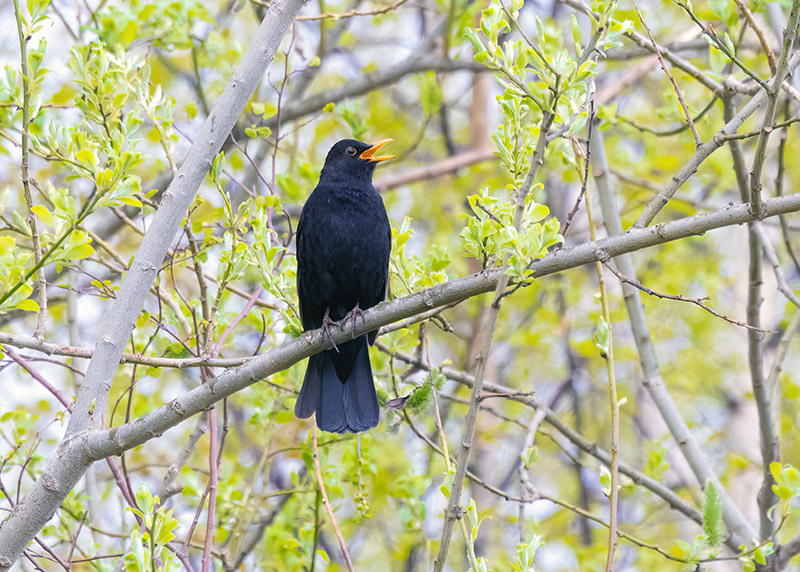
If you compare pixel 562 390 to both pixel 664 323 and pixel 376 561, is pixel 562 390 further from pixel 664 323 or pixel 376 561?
pixel 376 561

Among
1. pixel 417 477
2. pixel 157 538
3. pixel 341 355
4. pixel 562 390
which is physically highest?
pixel 562 390

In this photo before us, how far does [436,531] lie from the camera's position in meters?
5.80

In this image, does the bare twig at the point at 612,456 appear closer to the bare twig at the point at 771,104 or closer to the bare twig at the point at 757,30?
the bare twig at the point at 771,104

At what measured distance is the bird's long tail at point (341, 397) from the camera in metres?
4.15

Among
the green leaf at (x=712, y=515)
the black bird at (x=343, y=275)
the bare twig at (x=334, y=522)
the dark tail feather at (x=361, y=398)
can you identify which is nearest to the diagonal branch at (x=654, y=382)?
the green leaf at (x=712, y=515)

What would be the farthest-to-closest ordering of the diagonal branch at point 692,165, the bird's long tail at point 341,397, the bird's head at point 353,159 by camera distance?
the bird's head at point 353,159 < the bird's long tail at point 341,397 < the diagonal branch at point 692,165

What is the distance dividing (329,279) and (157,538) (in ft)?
7.40

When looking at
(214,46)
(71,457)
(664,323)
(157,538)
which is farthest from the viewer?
(664,323)

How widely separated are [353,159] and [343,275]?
0.83 metres

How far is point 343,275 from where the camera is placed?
4.59 m

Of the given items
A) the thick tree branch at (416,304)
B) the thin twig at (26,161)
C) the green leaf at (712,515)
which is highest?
the thin twig at (26,161)

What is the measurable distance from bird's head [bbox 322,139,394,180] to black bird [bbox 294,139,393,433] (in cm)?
Result: 1

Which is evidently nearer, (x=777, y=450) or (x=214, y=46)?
(x=777, y=450)

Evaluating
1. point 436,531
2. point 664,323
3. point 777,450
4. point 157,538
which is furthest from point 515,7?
point 664,323
